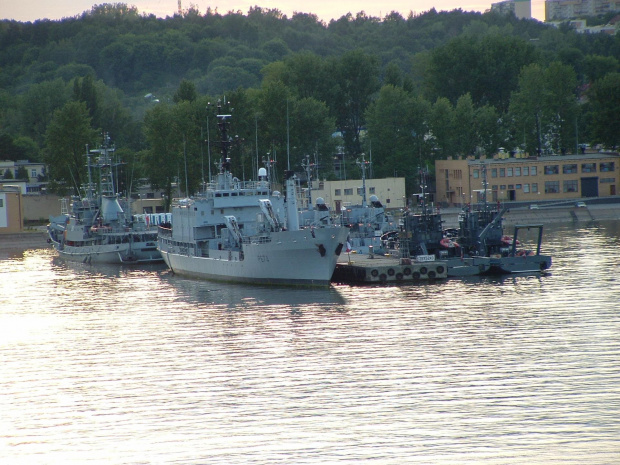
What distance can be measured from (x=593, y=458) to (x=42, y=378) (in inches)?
688

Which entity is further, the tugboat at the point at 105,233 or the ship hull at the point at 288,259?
the tugboat at the point at 105,233

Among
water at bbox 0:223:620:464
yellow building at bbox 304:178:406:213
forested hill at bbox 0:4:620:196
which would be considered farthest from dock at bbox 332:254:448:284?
yellow building at bbox 304:178:406:213

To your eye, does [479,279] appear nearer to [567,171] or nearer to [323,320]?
[323,320]

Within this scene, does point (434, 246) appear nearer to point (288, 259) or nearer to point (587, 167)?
point (288, 259)

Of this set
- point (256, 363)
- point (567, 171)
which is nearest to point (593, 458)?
point (256, 363)

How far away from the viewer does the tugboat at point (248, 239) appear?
1890 inches

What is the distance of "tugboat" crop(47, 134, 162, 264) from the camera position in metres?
73.1

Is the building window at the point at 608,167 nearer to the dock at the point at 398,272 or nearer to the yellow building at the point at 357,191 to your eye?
the yellow building at the point at 357,191

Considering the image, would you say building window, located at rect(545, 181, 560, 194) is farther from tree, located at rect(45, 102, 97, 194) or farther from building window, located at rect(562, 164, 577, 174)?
tree, located at rect(45, 102, 97, 194)

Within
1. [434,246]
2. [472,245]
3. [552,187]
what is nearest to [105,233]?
[434,246]

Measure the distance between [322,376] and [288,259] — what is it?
65.8ft

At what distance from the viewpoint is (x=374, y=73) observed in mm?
126688

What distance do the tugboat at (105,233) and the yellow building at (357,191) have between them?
862 inches

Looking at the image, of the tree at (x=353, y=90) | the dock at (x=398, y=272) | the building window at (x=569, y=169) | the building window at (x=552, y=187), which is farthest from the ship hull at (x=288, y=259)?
the tree at (x=353, y=90)
